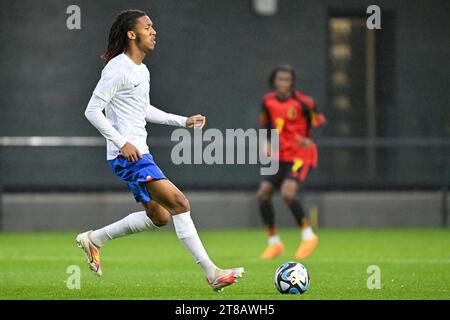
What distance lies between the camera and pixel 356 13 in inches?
720

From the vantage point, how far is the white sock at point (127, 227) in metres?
9.48

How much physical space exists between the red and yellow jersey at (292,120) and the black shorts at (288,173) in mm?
46

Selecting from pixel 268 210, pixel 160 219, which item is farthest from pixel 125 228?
pixel 268 210

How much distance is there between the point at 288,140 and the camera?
13602 mm

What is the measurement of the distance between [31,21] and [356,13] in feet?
15.7

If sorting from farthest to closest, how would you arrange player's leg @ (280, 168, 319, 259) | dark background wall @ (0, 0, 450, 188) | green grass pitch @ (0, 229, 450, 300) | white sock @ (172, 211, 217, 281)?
dark background wall @ (0, 0, 450, 188), player's leg @ (280, 168, 319, 259), green grass pitch @ (0, 229, 450, 300), white sock @ (172, 211, 217, 281)

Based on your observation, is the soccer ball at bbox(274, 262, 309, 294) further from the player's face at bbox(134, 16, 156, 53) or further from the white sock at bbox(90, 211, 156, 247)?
the player's face at bbox(134, 16, 156, 53)

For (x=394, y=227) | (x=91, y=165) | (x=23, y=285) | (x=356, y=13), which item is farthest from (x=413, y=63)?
(x=23, y=285)

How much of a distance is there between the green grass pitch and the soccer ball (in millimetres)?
83

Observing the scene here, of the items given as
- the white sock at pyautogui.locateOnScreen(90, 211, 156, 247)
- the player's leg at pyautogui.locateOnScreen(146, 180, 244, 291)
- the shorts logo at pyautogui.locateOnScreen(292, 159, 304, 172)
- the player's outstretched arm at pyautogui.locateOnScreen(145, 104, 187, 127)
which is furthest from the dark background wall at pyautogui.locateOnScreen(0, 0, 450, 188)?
the player's leg at pyautogui.locateOnScreen(146, 180, 244, 291)

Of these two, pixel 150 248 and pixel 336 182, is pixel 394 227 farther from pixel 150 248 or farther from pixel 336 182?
pixel 150 248

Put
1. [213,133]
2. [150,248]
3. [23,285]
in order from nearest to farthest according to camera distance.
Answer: [23,285]
[150,248]
[213,133]

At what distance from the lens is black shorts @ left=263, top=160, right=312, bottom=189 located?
13.4m

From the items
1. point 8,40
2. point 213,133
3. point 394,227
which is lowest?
point 394,227
